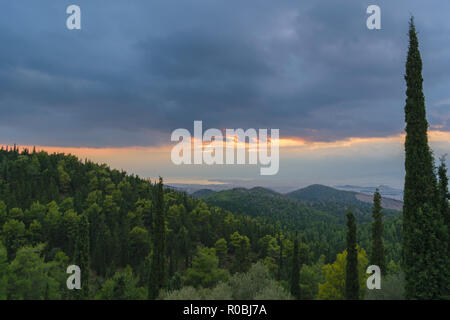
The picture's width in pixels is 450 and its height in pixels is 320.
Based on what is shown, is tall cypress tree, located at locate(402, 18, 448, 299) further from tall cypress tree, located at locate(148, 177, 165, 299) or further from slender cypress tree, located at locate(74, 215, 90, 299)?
slender cypress tree, located at locate(74, 215, 90, 299)

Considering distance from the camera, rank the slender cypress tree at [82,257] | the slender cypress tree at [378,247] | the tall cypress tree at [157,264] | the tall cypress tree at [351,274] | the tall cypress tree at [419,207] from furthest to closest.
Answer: the slender cypress tree at [378,247] → the slender cypress tree at [82,257] → the tall cypress tree at [157,264] → the tall cypress tree at [351,274] → the tall cypress tree at [419,207]

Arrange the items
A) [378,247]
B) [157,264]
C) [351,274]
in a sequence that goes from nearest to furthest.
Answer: [351,274]
[157,264]
[378,247]

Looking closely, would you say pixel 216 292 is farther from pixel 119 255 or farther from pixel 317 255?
pixel 317 255

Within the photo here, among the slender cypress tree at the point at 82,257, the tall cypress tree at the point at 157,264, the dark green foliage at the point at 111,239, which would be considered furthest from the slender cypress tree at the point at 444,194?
the slender cypress tree at the point at 82,257

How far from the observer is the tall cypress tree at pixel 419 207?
20.5m

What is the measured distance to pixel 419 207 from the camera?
21.7 metres

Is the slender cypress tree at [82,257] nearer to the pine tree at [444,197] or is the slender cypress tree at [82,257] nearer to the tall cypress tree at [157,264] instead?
the tall cypress tree at [157,264]

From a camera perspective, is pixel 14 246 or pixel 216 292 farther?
pixel 14 246

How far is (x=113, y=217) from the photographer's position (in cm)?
10031

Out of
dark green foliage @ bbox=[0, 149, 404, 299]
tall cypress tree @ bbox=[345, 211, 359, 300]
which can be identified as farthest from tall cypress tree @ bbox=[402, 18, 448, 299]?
dark green foliage @ bbox=[0, 149, 404, 299]

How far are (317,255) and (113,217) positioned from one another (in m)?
82.1

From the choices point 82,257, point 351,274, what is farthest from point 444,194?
point 82,257

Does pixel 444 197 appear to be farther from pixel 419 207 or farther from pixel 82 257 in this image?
pixel 82 257
